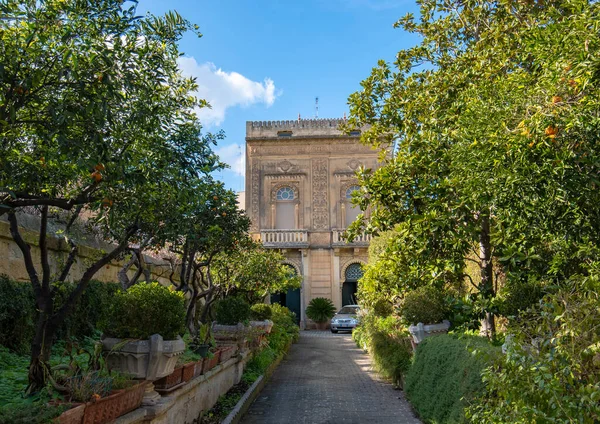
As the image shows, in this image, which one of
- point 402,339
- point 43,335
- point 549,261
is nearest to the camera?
point 43,335

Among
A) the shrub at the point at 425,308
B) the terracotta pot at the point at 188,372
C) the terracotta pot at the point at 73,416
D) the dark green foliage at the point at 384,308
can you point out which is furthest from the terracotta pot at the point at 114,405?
the dark green foliage at the point at 384,308

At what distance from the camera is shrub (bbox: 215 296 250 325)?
38.1 feet

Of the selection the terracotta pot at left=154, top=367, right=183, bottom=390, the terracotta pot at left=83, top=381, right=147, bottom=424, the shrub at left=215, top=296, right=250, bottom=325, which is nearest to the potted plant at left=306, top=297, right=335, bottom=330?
the shrub at left=215, top=296, right=250, bottom=325

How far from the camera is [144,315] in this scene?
5301 mm

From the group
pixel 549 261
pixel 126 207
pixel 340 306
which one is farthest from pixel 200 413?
pixel 340 306

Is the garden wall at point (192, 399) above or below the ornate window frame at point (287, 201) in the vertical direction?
below

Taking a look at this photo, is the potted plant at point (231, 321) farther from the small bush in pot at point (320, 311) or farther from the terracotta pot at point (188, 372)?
the small bush in pot at point (320, 311)

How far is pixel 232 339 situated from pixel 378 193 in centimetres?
523

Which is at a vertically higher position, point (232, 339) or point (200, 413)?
point (232, 339)

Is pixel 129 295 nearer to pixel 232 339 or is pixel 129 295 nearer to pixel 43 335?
pixel 43 335

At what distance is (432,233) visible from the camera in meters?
6.88

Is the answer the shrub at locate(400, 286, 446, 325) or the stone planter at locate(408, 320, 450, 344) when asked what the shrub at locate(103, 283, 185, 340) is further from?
the shrub at locate(400, 286, 446, 325)

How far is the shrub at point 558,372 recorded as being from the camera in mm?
2955

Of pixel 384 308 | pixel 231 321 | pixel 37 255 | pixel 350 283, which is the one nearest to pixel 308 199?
pixel 350 283
